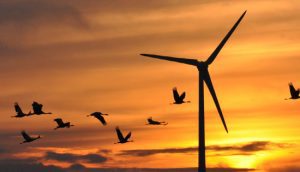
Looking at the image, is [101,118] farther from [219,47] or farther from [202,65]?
[219,47]

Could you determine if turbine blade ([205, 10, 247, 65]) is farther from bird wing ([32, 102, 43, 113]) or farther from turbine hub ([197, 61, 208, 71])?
bird wing ([32, 102, 43, 113])

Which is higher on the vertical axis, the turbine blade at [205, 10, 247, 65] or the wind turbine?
the turbine blade at [205, 10, 247, 65]

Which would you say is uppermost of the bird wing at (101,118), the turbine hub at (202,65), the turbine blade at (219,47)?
the turbine blade at (219,47)

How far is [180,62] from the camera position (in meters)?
176

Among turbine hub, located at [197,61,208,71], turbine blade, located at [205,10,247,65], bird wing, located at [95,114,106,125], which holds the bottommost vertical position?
bird wing, located at [95,114,106,125]

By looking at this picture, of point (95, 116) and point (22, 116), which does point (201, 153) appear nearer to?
point (95, 116)

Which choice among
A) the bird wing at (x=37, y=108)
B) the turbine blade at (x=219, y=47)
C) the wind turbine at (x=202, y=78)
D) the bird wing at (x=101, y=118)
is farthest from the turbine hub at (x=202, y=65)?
the bird wing at (x=37, y=108)

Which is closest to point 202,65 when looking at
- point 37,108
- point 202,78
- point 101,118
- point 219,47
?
point 202,78

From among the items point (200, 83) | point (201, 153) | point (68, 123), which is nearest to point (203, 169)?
point (201, 153)

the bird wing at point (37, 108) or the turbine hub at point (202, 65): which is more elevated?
the turbine hub at point (202, 65)

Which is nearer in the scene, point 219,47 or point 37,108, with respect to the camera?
point 219,47

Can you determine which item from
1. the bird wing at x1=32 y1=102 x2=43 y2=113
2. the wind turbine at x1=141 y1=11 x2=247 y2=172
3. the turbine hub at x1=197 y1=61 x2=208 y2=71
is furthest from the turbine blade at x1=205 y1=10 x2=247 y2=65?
the bird wing at x1=32 y1=102 x2=43 y2=113

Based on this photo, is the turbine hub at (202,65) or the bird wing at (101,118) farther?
the bird wing at (101,118)

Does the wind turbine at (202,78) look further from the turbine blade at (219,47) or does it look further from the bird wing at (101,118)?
the bird wing at (101,118)
